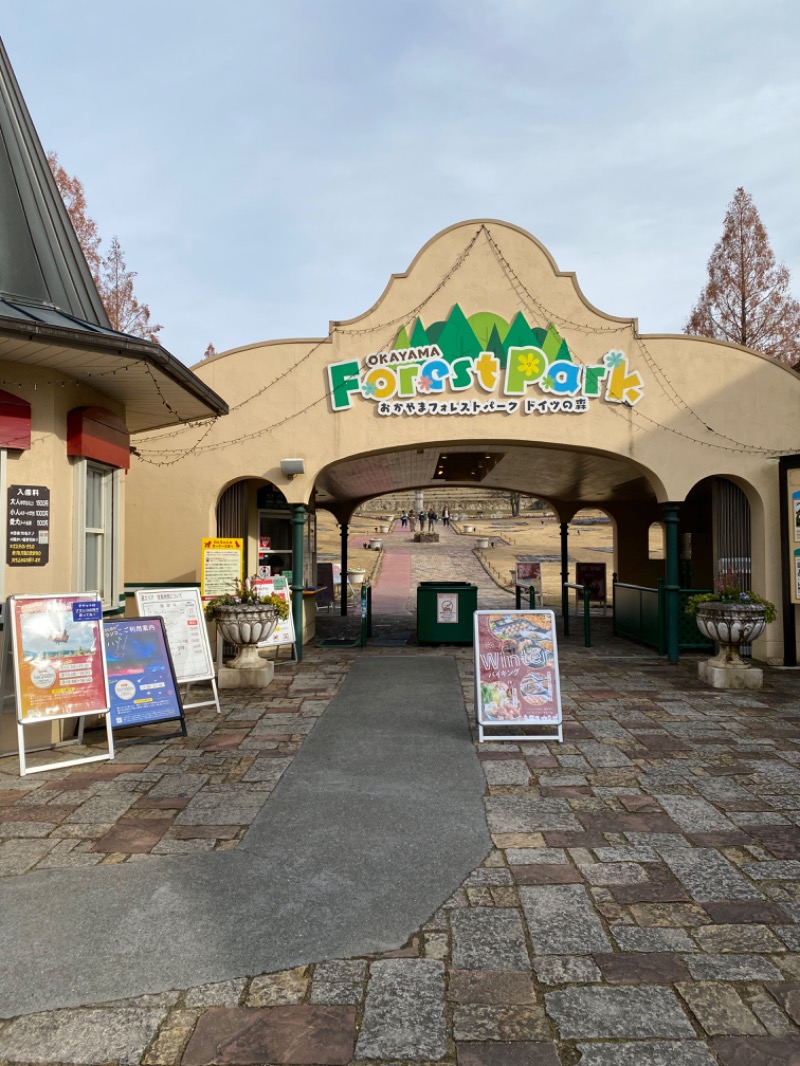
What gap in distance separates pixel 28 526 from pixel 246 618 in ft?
10.2

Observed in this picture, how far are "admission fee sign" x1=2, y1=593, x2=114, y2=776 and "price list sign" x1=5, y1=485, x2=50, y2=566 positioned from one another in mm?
634

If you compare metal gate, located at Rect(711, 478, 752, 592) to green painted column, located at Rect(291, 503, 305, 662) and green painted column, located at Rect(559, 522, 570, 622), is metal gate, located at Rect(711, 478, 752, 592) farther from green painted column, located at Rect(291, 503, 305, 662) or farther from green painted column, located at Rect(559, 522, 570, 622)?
green painted column, located at Rect(291, 503, 305, 662)

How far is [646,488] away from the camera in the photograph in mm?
16172

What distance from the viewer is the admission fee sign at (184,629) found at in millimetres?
8109

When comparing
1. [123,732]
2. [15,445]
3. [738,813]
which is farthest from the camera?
[123,732]

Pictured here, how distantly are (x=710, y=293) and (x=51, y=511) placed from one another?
27.6m

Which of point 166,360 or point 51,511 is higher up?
point 166,360

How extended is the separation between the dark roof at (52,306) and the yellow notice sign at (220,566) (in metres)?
2.17

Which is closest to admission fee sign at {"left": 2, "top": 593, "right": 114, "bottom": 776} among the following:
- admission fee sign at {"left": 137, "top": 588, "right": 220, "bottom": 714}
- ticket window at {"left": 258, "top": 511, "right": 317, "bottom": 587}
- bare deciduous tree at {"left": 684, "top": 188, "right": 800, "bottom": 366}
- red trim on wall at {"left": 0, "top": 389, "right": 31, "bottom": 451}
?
admission fee sign at {"left": 137, "top": 588, "right": 220, "bottom": 714}

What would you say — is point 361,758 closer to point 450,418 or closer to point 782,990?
point 782,990

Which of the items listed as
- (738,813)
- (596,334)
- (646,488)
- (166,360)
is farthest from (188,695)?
(646,488)

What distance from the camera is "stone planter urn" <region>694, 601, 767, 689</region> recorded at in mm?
9203

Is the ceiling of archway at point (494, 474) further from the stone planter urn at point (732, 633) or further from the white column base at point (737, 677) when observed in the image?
the white column base at point (737, 677)

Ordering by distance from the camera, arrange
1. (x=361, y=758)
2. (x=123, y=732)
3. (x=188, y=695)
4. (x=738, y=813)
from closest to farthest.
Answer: (x=738, y=813) → (x=361, y=758) → (x=123, y=732) → (x=188, y=695)
